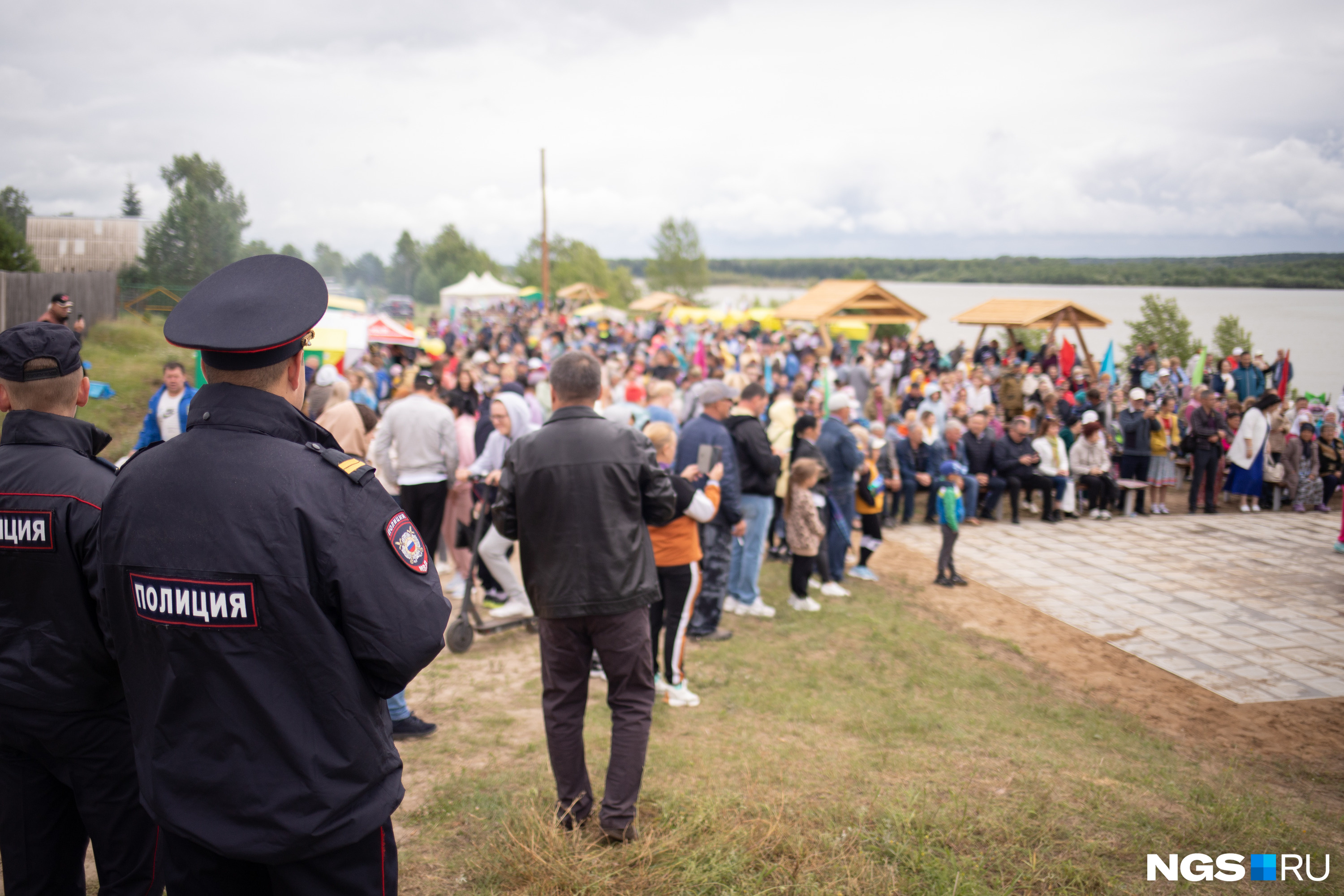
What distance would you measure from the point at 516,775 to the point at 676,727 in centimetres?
106

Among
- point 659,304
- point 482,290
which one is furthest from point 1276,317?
point 482,290

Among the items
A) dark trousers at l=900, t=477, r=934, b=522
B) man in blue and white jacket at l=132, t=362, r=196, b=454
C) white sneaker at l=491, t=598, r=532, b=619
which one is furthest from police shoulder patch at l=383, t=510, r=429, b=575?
dark trousers at l=900, t=477, r=934, b=522

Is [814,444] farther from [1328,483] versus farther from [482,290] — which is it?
[482,290]

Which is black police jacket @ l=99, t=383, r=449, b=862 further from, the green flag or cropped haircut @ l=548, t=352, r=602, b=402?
the green flag

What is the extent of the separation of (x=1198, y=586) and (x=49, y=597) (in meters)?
9.18

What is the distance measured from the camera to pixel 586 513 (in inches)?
126

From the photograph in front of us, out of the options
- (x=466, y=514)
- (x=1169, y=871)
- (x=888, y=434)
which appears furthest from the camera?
(x=888, y=434)

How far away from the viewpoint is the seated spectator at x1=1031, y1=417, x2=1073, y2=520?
10.9 m

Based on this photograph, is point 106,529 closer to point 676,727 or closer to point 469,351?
point 676,727

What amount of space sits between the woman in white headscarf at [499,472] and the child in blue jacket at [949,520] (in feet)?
13.9

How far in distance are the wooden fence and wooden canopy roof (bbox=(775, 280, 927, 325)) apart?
666 inches

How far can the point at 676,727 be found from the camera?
14.8 ft

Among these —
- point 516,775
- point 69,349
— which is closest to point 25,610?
point 69,349

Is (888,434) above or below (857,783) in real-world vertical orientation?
above
